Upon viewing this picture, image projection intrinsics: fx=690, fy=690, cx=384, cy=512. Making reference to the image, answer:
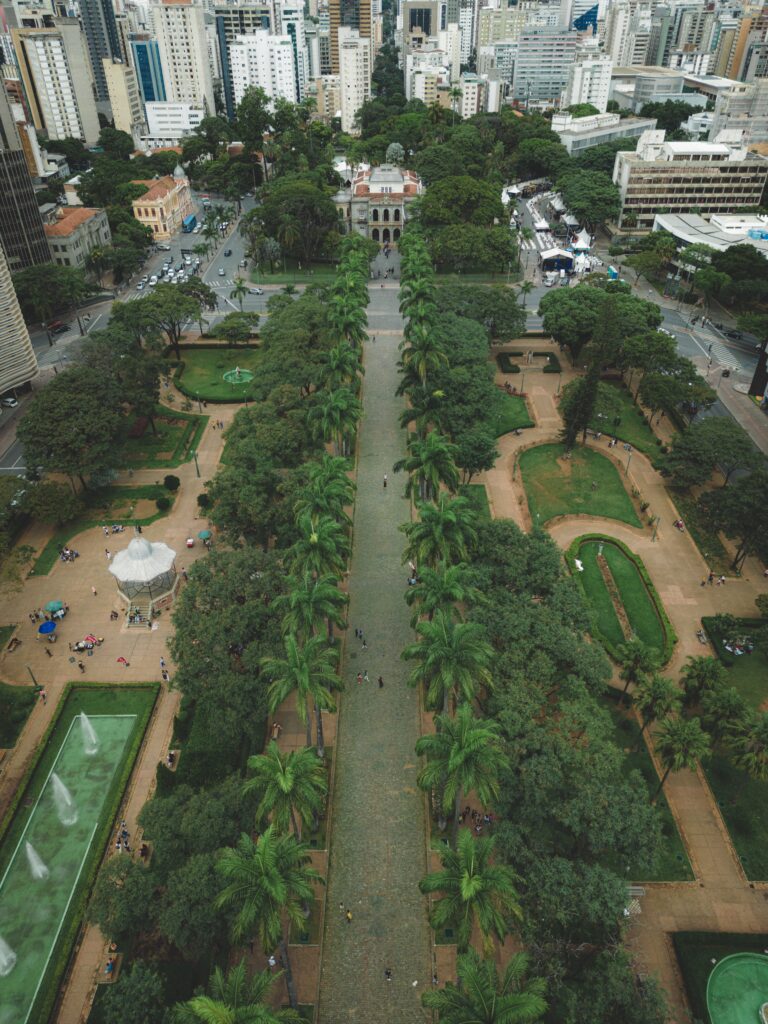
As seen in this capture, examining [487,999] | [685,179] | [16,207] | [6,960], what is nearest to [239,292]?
[16,207]

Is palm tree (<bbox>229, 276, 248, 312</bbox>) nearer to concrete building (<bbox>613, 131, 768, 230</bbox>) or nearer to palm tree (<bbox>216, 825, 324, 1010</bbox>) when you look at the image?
concrete building (<bbox>613, 131, 768, 230</bbox>)

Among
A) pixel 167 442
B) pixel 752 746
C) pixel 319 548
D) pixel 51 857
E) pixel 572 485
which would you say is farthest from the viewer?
pixel 167 442

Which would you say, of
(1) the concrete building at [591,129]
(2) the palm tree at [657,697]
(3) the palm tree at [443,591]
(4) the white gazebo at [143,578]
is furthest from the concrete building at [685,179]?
(4) the white gazebo at [143,578]

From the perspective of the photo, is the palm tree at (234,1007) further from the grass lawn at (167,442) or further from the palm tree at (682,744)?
the grass lawn at (167,442)

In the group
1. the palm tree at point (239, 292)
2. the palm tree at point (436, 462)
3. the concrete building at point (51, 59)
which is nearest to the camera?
the palm tree at point (436, 462)

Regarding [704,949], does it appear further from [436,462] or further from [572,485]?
[572,485]

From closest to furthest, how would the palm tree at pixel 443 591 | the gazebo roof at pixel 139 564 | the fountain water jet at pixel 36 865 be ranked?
the fountain water jet at pixel 36 865 < the palm tree at pixel 443 591 < the gazebo roof at pixel 139 564
